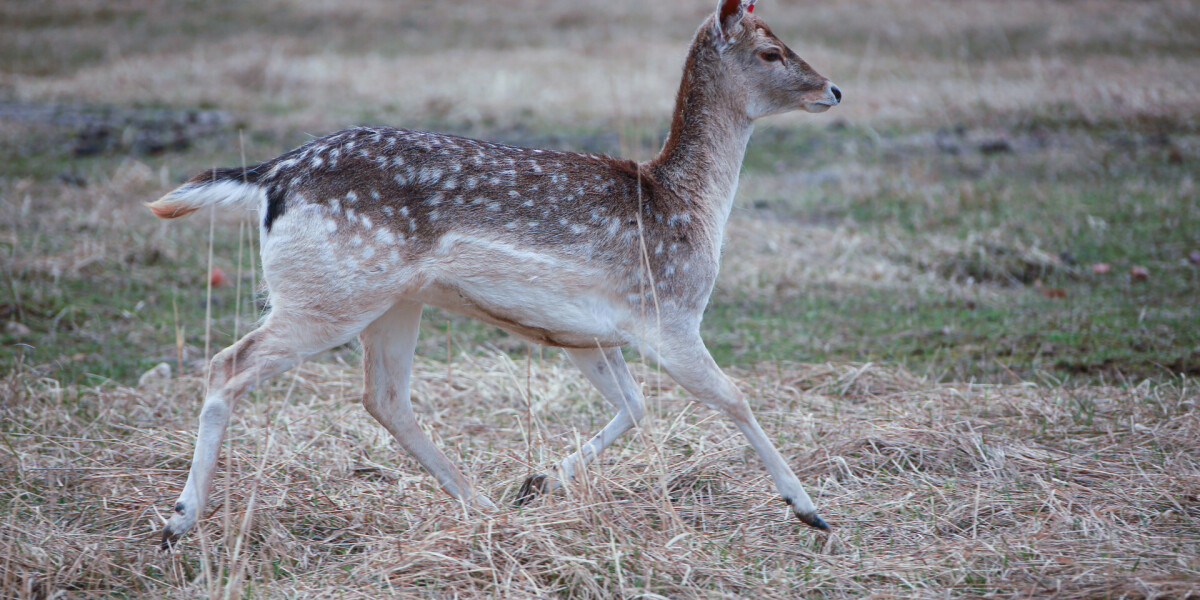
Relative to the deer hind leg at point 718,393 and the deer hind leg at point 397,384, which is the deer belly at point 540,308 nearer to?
the deer hind leg at point 718,393

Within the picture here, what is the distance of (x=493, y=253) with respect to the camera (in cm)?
382

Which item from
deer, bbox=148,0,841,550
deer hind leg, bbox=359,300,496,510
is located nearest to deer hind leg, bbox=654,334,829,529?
deer, bbox=148,0,841,550

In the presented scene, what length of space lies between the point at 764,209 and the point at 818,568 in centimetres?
600

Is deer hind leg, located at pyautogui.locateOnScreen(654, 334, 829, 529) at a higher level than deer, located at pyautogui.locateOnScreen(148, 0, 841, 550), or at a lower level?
lower

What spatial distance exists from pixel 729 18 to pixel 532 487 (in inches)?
81.0

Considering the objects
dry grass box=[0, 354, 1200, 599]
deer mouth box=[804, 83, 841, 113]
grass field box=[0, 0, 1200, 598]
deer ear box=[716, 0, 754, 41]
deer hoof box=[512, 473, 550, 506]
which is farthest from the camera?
deer mouth box=[804, 83, 841, 113]

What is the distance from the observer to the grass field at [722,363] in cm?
358

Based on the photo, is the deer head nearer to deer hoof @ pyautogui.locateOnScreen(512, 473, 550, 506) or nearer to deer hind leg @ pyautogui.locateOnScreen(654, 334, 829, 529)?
deer hind leg @ pyautogui.locateOnScreen(654, 334, 829, 529)

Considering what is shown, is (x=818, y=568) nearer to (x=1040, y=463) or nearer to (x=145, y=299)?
(x=1040, y=463)

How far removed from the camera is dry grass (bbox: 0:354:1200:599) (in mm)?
3445

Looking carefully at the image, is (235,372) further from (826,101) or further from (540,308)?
(826,101)

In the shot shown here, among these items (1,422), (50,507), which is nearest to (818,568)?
(50,507)

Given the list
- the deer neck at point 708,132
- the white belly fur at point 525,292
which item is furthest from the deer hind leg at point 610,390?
the deer neck at point 708,132

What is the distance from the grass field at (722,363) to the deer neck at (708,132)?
87 cm
